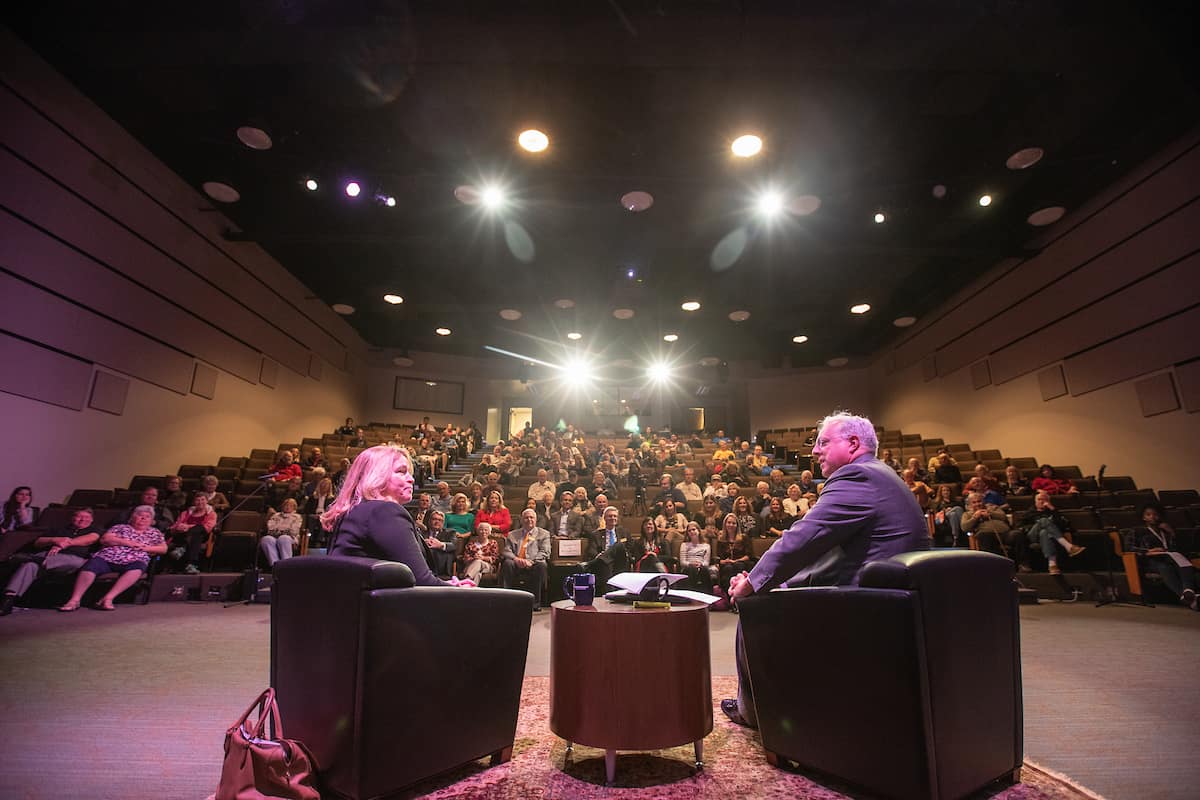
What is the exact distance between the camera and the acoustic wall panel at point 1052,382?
7.47 metres

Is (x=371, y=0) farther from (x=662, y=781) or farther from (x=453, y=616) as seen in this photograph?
(x=662, y=781)

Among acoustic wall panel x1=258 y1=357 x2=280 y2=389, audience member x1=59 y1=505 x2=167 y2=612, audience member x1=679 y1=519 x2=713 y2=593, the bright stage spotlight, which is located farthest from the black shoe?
the bright stage spotlight

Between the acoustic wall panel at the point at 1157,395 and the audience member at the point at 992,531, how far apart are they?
2.48m

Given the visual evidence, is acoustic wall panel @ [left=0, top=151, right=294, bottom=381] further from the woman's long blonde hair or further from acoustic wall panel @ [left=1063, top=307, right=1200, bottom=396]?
acoustic wall panel @ [left=1063, top=307, right=1200, bottom=396]

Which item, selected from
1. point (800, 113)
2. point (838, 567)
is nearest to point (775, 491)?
point (800, 113)

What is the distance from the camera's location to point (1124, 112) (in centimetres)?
527

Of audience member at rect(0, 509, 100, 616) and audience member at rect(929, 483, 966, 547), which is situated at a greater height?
audience member at rect(929, 483, 966, 547)

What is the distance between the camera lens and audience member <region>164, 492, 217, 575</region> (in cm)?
518

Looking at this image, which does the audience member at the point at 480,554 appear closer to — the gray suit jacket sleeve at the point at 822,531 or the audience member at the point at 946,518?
the gray suit jacket sleeve at the point at 822,531

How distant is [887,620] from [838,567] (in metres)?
0.35

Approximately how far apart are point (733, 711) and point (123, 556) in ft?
17.5

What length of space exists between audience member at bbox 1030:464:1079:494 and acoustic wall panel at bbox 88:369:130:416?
→ 35.9 feet

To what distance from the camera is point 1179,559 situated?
4598 millimetres

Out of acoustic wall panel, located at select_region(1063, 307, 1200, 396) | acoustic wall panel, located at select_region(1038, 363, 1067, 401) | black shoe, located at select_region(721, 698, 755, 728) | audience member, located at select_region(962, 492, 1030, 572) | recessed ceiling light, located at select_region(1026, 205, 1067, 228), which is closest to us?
black shoe, located at select_region(721, 698, 755, 728)
